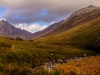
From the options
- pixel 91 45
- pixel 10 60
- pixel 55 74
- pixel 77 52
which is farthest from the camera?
pixel 91 45

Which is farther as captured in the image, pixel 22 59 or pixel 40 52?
pixel 40 52

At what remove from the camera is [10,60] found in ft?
242

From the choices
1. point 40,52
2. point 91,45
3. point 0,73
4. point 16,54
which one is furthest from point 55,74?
point 91,45

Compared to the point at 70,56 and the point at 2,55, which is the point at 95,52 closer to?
the point at 70,56

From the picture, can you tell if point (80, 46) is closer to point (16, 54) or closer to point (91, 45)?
point (91, 45)

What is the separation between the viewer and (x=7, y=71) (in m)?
32.1

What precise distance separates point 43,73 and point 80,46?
95.7 metres

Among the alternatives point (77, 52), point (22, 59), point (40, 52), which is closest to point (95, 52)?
point (77, 52)

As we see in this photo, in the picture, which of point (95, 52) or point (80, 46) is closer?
point (95, 52)

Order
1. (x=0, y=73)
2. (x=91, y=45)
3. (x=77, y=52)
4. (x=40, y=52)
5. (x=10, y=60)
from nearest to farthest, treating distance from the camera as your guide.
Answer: (x=0, y=73) < (x=10, y=60) < (x=40, y=52) < (x=77, y=52) < (x=91, y=45)

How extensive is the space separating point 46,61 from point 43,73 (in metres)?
56.4

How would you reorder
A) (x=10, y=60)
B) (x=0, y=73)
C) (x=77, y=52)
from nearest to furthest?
(x=0, y=73) < (x=10, y=60) < (x=77, y=52)

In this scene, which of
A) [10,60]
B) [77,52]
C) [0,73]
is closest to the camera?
[0,73]

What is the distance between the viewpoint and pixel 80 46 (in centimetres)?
12038
